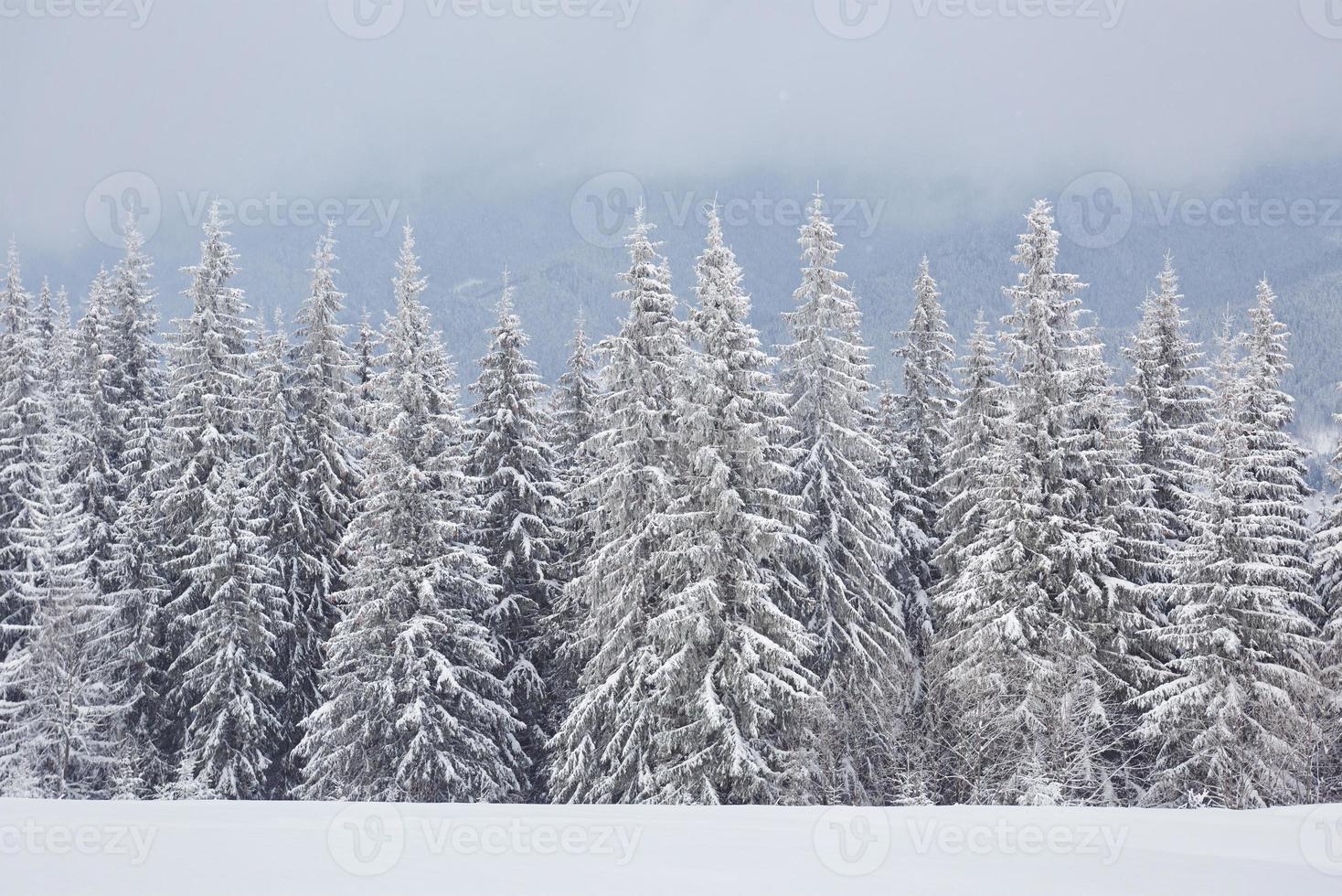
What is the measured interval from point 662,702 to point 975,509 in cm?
930

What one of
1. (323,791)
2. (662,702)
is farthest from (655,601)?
(323,791)

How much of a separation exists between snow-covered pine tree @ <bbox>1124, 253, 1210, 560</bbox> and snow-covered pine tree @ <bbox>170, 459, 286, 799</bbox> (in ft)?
78.5

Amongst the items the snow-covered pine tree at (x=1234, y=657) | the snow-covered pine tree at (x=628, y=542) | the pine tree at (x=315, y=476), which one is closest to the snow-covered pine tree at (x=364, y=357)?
the pine tree at (x=315, y=476)

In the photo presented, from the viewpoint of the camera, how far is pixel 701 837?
578 centimetres

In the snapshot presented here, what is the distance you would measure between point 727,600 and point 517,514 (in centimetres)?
718

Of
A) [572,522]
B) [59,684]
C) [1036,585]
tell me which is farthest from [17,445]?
[1036,585]

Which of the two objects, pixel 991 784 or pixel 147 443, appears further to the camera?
pixel 147 443

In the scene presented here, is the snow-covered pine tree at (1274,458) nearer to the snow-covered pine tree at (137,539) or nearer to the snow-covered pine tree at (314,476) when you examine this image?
the snow-covered pine tree at (314,476)

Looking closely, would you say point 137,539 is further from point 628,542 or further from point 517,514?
point 628,542

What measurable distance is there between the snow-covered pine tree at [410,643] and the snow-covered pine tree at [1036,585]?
11176 millimetres

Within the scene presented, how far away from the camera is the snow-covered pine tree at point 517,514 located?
24328 millimetres

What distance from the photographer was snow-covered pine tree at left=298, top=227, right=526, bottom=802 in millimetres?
21031

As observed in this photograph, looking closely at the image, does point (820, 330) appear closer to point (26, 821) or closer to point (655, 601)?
point (655, 601)

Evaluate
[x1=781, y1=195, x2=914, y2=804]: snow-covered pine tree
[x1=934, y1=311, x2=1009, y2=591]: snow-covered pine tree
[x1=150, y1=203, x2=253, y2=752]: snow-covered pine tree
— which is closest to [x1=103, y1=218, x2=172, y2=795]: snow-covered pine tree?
[x1=150, y1=203, x2=253, y2=752]: snow-covered pine tree
